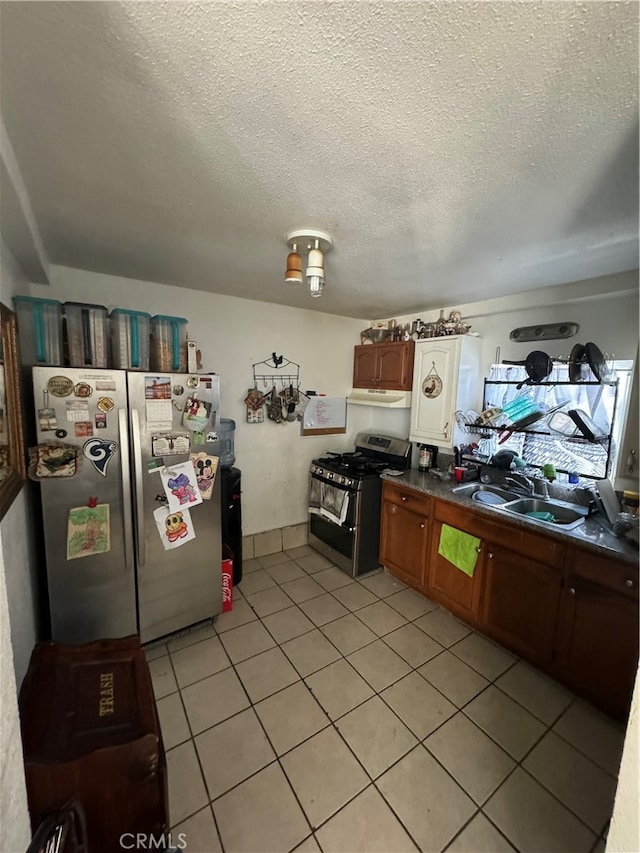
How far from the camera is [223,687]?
1812 millimetres

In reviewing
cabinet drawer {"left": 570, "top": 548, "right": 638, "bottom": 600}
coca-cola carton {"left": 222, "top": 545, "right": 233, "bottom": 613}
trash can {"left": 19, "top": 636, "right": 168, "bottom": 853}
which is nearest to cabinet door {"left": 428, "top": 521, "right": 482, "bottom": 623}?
cabinet drawer {"left": 570, "top": 548, "right": 638, "bottom": 600}

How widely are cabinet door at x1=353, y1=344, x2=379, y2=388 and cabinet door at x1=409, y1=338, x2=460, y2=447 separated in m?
0.45

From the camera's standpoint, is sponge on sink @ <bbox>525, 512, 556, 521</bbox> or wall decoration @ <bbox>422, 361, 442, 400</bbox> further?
wall decoration @ <bbox>422, 361, 442, 400</bbox>

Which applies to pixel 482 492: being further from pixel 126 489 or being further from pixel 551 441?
pixel 126 489

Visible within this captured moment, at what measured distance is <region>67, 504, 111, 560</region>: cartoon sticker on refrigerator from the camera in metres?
1.72

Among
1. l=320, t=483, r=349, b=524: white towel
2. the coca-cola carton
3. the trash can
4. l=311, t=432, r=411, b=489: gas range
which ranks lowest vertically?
the coca-cola carton

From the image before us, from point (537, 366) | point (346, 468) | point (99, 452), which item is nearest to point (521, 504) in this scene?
point (537, 366)

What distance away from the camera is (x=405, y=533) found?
2684mm

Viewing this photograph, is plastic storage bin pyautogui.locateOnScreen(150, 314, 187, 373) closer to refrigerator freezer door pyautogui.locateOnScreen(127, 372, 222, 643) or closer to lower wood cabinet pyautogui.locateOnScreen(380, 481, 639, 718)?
refrigerator freezer door pyautogui.locateOnScreen(127, 372, 222, 643)

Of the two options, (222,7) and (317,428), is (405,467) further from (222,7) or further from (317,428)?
(222,7)

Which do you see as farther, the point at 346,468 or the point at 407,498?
the point at 346,468

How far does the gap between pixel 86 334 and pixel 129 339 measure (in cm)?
20

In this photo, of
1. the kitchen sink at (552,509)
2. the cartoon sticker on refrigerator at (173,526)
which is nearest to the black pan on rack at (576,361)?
the kitchen sink at (552,509)

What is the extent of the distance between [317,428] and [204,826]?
8.52ft
